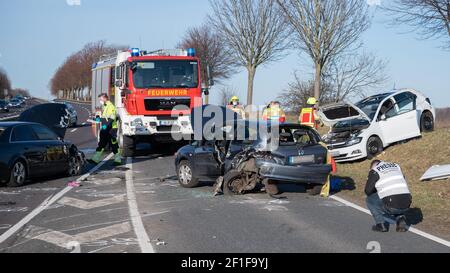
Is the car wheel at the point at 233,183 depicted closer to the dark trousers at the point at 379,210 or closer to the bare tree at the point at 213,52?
the dark trousers at the point at 379,210

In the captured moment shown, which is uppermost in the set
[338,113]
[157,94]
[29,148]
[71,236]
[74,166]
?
[157,94]

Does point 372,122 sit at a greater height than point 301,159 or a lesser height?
greater

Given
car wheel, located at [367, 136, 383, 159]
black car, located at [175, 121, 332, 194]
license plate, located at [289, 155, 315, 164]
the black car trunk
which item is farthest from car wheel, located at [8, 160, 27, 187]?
car wheel, located at [367, 136, 383, 159]

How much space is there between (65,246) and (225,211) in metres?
3.18

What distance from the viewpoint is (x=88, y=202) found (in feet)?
35.3

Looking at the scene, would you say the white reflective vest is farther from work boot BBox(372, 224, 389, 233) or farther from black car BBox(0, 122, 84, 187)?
black car BBox(0, 122, 84, 187)

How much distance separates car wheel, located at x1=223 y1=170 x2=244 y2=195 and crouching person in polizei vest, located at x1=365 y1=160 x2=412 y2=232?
352 centimetres

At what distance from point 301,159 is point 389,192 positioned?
299cm

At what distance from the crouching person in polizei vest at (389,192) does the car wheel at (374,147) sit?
294 inches

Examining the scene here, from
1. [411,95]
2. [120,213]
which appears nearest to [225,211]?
[120,213]

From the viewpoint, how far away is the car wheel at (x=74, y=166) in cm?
1458

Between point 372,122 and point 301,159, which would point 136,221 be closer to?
point 301,159

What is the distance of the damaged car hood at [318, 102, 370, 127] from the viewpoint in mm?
A: 15914

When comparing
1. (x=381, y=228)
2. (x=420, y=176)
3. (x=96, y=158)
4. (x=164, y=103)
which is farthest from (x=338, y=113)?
(x=381, y=228)
